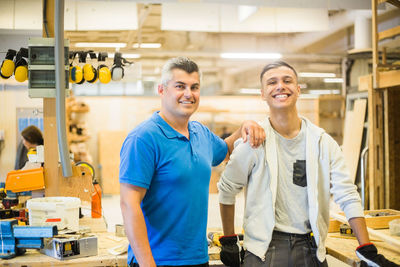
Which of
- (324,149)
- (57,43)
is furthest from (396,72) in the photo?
(57,43)

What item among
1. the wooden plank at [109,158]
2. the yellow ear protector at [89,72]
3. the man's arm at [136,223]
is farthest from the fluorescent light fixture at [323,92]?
the man's arm at [136,223]

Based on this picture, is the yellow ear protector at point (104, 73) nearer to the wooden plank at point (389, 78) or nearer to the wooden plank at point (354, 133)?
the wooden plank at point (389, 78)

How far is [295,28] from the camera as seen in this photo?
7.92 meters

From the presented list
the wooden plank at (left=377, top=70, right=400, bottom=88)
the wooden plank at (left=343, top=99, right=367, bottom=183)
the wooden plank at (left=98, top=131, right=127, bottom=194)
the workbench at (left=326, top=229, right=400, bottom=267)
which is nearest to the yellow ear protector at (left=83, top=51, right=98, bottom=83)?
the workbench at (left=326, top=229, right=400, bottom=267)

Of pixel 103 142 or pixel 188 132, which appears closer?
pixel 188 132

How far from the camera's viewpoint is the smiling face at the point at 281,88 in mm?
2303

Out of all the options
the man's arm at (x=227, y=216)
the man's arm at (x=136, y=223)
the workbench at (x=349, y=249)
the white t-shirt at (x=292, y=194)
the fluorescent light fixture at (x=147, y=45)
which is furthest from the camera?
the fluorescent light fixture at (x=147, y=45)

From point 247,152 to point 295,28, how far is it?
6.11m

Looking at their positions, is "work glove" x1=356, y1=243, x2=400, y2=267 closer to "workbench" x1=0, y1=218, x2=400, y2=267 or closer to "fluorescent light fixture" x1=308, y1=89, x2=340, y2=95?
"workbench" x1=0, y1=218, x2=400, y2=267

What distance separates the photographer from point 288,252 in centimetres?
223

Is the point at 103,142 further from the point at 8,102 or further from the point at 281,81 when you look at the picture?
the point at 281,81

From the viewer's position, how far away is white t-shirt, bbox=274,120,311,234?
2.26 m

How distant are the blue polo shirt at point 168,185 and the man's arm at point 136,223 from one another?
5 cm

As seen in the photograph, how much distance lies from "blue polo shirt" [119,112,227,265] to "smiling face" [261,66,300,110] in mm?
521
